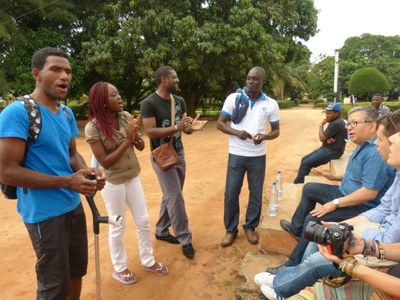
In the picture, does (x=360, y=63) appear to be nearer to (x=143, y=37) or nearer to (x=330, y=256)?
(x=143, y=37)

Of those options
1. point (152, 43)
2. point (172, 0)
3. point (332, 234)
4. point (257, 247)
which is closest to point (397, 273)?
point (332, 234)

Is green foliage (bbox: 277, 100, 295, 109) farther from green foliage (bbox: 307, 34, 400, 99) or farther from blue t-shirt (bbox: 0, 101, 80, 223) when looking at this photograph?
blue t-shirt (bbox: 0, 101, 80, 223)

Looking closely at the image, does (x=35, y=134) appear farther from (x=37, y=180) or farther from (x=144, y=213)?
(x=144, y=213)

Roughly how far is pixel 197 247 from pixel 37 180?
2388 mm

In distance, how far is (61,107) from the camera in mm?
2240

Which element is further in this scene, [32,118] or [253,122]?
[253,122]

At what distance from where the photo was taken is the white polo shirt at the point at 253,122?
360 centimetres

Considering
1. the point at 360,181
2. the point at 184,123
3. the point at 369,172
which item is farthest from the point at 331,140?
the point at 184,123

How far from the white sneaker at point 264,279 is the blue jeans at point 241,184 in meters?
1.06

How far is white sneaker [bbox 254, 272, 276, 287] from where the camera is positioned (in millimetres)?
2676

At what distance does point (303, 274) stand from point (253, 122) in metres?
1.88

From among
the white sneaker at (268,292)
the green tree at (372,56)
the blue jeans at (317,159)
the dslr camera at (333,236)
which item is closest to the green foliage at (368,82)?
the green tree at (372,56)

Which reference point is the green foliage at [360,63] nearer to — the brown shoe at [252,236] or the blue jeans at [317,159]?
the blue jeans at [317,159]

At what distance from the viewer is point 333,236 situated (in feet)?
5.62
